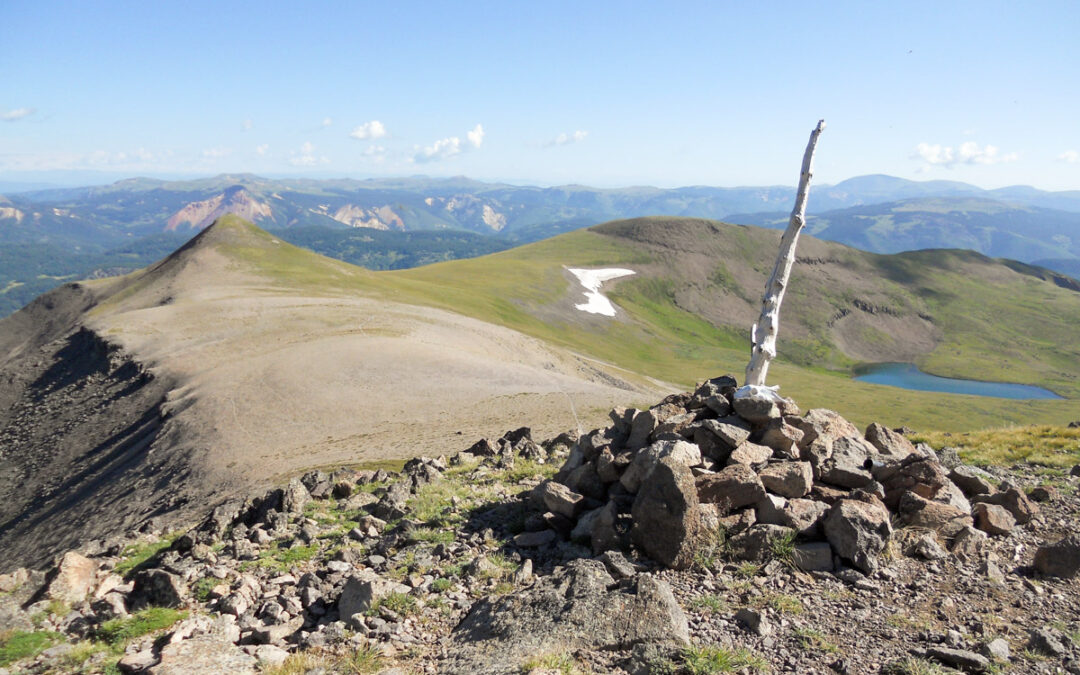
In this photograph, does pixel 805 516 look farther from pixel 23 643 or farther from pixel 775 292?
pixel 23 643

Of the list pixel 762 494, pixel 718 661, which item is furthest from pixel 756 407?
pixel 718 661

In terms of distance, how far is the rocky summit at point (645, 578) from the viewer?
27.9 feet

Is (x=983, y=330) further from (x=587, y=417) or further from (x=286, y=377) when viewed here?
(x=286, y=377)

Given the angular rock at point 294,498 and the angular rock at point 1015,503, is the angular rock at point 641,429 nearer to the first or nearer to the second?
the angular rock at point 1015,503

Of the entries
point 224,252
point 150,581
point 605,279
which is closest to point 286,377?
point 150,581

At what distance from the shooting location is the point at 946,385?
12750cm

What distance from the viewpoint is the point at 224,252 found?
8612 cm

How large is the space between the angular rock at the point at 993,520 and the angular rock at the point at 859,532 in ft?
8.75

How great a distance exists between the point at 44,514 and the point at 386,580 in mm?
28441

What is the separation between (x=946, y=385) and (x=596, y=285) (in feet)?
260

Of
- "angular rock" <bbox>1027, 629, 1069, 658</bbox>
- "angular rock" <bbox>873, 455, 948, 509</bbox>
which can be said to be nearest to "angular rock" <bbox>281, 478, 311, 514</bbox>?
"angular rock" <bbox>873, 455, 948, 509</bbox>

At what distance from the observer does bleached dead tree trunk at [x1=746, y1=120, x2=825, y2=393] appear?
614 inches

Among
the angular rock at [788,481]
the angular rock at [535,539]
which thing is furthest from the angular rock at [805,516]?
the angular rock at [535,539]

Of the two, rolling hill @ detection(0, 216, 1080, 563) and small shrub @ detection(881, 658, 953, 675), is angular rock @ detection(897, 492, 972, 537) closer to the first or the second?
small shrub @ detection(881, 658, 953, 675)
